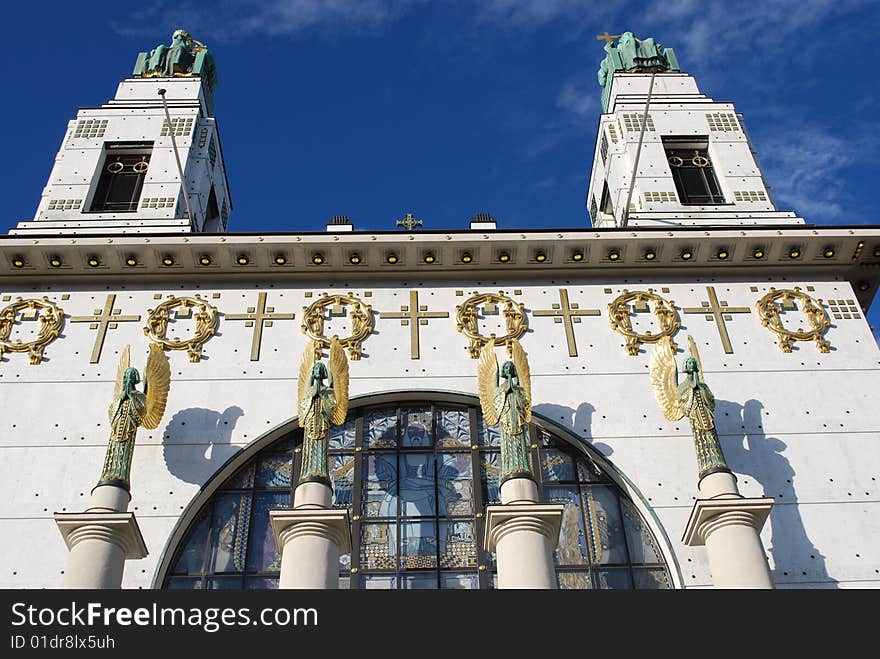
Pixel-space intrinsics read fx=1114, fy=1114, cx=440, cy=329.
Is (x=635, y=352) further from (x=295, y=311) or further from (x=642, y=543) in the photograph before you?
(x=295, y=311)

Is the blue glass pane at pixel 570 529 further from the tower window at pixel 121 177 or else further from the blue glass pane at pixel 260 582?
the tower window at pixel 121 177

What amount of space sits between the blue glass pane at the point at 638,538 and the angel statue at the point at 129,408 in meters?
6.83

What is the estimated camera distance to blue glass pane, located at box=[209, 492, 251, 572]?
15.3 meters

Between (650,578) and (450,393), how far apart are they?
4117mm

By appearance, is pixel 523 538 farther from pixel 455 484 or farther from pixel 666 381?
pixel 666 381

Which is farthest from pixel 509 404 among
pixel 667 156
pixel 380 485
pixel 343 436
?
pixel 667 156

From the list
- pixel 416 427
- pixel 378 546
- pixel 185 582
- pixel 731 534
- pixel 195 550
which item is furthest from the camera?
pixel 416 427

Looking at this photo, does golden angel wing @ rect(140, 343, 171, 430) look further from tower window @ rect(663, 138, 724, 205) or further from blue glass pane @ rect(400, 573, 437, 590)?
tower window @ rect(663, 138, 724, 205)

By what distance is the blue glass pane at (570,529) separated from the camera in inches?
600

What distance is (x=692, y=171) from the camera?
22797mm

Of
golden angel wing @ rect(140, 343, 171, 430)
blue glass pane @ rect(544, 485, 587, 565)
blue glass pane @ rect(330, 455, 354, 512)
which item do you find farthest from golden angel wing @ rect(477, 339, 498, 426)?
golden angel wing @ rect(140, 343, 171, 430)

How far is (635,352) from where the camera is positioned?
58.0ft

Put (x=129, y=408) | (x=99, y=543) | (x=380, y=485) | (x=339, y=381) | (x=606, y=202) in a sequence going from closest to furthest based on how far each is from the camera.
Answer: (x=99, y=543)
(x=129, y=408)
(x=339, y=381)
(x=380, y=485)
(x=606, y=202)

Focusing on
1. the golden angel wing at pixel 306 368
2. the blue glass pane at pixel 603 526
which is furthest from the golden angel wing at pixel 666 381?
the golden angel wing at pixel 306 368
